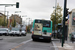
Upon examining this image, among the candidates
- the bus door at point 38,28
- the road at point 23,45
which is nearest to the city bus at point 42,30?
the bus door at point 38,28

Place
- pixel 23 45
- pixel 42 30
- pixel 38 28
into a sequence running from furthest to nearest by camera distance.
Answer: pixel 38 28 < pixel 42 30 < pixel 23 45

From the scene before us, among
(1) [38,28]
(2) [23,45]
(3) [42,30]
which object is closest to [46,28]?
(3) [42,30]

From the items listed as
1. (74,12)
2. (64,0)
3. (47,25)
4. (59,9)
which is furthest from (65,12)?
(74,12)

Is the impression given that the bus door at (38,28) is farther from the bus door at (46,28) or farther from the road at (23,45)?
the road at (23,45)

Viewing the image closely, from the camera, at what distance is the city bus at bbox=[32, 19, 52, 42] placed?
2245cm

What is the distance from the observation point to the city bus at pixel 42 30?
22.5 metres

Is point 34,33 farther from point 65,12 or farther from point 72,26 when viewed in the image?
point 72,26

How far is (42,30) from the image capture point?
2250cm

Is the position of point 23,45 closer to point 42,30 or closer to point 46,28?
point 42,30

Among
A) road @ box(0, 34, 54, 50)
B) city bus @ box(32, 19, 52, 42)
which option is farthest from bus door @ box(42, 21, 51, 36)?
road @ box(0, 34, 54, 50)

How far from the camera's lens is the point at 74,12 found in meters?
56.8

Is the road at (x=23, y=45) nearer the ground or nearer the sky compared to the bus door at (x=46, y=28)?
nearer the ground

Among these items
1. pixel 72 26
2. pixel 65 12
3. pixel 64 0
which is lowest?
Result: pixel 72 26

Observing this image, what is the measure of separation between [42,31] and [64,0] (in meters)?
6.34
